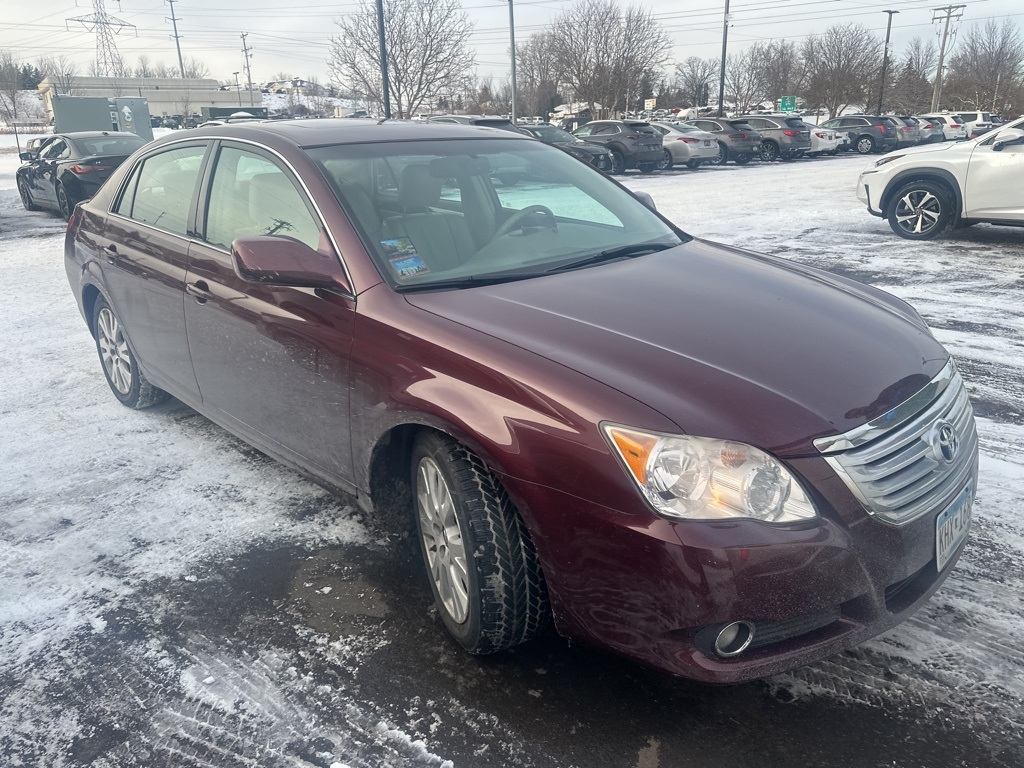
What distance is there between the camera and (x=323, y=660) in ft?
8.62

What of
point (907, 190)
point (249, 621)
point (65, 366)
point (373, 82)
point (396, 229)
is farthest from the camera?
point (373, 82)

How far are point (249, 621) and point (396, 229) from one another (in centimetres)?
150

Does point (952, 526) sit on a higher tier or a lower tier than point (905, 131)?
higher

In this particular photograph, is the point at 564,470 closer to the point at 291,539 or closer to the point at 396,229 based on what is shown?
the point at 396,229

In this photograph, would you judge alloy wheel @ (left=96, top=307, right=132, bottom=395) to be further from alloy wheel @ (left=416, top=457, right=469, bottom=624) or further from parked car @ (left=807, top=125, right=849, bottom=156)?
parked car @ (left=807, top=125, right=849, bottom=156)

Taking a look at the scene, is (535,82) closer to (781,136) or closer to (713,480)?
(781,136)

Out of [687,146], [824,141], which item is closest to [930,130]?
[824,141]

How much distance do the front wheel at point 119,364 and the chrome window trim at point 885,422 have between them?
12.4 feet

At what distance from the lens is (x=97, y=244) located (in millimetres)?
4703

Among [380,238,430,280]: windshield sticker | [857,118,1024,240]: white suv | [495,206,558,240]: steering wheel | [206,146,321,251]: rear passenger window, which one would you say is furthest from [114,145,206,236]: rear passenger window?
[857,118,1024,240]: white suv

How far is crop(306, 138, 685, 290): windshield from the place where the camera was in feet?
9.80

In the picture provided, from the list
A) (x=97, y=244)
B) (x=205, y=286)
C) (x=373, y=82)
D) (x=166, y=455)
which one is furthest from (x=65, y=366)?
(x=373, y=82)

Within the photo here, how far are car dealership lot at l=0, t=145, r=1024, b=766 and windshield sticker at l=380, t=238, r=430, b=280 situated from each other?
962 millimetres

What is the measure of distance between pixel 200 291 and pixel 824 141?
30833 millimetres
